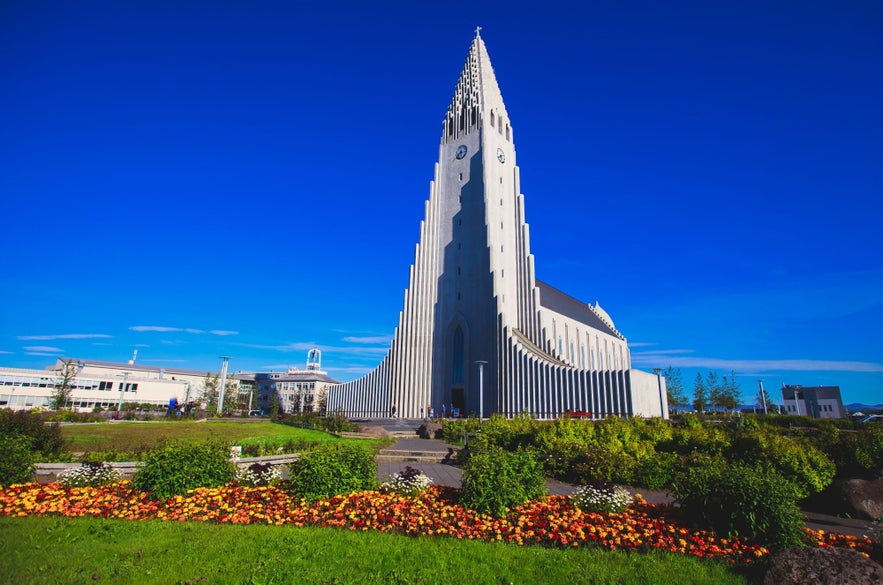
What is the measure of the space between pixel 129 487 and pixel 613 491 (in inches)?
359

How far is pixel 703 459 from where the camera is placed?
11.2m

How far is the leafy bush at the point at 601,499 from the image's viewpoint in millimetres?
8070

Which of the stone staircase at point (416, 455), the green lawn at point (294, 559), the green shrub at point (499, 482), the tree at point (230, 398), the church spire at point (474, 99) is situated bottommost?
the green lawn at point (294, 559)

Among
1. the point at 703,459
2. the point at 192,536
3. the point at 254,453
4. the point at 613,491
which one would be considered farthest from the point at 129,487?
the point at 703,459

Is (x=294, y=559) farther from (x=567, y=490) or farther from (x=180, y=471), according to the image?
(x=567, y=490)

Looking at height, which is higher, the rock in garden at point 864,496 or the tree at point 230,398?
the tree at point 230,398

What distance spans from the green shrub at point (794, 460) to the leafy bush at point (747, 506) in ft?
11.9

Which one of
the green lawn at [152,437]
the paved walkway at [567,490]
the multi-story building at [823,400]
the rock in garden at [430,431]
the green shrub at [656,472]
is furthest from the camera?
the multi-story building at [823,400]

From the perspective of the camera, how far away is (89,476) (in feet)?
31.7

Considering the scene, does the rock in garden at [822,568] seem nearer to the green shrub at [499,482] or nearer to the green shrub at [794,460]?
the green shrub at [499,482]

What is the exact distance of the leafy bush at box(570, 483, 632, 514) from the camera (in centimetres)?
807

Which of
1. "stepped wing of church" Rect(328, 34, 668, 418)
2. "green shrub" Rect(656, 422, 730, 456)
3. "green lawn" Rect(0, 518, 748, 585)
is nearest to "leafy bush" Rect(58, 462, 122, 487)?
"green lawn" Rect(0, 518, 748, 585)

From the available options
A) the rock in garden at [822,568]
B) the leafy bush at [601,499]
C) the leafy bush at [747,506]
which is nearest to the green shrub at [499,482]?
the leafy bush at [601,499]

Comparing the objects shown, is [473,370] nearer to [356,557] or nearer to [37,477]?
[37,477]
